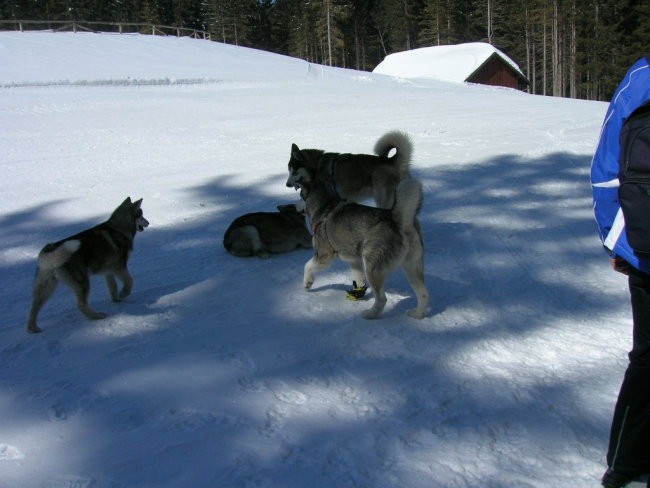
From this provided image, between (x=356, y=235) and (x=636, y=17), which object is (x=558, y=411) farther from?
(x=636, y=17)

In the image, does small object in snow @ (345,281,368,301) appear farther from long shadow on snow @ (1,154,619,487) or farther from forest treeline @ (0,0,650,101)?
forest treeline @ (0,0,650,101)

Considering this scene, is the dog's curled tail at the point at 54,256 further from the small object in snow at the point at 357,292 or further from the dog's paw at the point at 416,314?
the dog's paw at the point at 416,314

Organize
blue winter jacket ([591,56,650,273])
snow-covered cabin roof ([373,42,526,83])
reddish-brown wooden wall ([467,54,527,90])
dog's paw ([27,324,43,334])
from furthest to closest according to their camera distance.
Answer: reddish-brown wooden wall ([467,54,527,90]) → snow-covered cabin roof ([373,42,526,83]) → dog's paw ([27,324,43,334]) → blue winter jacket ([591,56,650,273])

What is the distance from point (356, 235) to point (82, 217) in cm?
565

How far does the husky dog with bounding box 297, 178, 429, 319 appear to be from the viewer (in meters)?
4.76

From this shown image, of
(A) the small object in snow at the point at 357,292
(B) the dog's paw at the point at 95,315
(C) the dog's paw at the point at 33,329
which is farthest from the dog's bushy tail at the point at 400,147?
(C) the dog's paw at the point at 33,329

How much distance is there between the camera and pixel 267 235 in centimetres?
698

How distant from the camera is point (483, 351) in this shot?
4.41 m

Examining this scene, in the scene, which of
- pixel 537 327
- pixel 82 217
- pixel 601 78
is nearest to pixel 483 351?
pixel 537 327

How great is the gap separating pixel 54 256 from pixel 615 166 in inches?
173

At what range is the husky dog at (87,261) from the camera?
4.71 metres

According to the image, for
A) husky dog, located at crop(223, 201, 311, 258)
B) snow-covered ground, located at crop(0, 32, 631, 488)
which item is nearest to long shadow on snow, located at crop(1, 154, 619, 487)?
snow-covered ground, located at crop(0, 32, 631, 488)

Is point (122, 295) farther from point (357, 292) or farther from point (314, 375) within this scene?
point (314, 375)

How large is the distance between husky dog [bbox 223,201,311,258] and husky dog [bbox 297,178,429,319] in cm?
138
